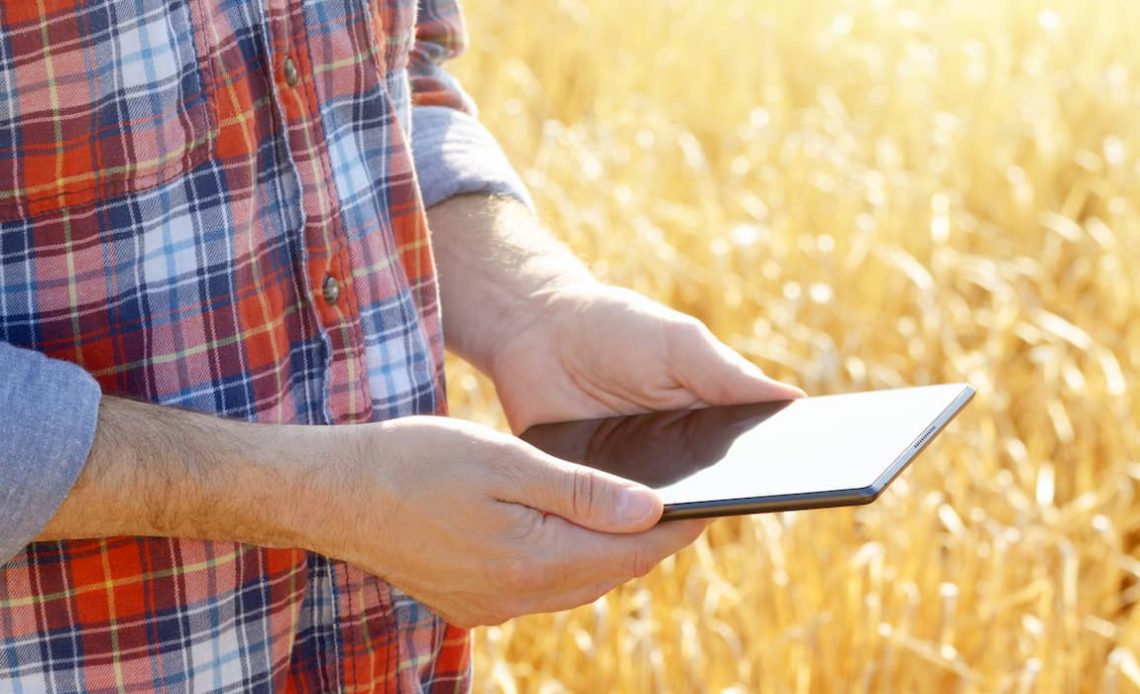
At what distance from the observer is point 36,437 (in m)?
Answer: 0.88

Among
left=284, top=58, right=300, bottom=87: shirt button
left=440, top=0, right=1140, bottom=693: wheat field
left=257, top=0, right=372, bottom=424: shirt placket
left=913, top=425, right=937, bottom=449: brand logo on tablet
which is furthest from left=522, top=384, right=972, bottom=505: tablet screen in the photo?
left=440, top=0, right=1140, bottom=693: wheat field

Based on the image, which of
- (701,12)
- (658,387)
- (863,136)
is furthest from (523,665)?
(701,12)

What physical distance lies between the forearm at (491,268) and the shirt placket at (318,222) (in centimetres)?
23

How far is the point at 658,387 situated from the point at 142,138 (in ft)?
1.67

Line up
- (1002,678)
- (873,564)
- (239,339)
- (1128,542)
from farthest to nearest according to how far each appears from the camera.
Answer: (1128,542), (873,564), (1002,678), (239,339)

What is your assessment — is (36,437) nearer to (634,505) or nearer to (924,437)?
(634,505)

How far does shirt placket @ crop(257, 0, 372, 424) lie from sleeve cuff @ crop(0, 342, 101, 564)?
212 millimetres

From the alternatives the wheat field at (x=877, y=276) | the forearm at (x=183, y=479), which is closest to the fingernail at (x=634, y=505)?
the forearm at (x=183, y=479)

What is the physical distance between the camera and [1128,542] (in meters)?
2.39

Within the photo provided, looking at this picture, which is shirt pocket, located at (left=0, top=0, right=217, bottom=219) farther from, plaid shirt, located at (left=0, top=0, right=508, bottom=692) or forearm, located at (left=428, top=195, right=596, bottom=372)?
forearm, located at (left=428, top=195, right=596, bottom=372)

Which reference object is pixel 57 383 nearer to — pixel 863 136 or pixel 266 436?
pixel 266 436

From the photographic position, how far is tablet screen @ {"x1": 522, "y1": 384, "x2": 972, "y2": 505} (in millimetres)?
1064

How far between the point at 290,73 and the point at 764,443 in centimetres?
47

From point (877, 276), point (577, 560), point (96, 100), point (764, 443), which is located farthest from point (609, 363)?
point (877, 276)
